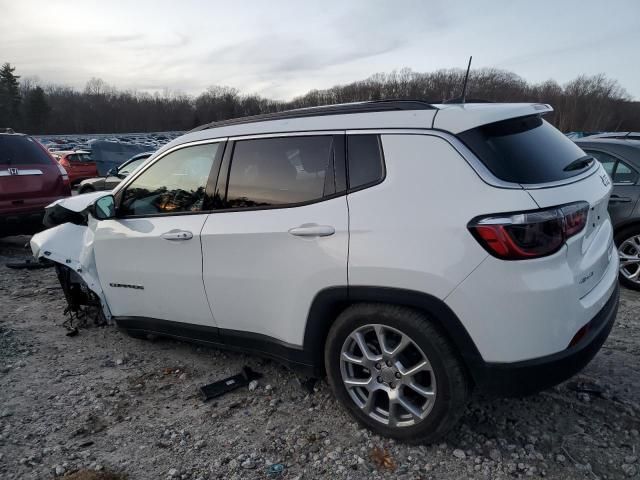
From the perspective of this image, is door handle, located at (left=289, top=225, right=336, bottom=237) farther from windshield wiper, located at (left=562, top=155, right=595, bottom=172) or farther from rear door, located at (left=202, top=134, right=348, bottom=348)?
windshield wiper, located at (left=562, top=155, right=595, bottom=172)

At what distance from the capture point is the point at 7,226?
256 inches

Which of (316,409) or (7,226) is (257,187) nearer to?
(316,409)

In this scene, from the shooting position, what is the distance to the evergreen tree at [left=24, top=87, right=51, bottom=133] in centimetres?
8446

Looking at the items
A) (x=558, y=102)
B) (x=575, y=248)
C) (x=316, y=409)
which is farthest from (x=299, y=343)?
(x=558, y=102)

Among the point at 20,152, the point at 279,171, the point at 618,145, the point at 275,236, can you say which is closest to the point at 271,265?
the point at 275,236

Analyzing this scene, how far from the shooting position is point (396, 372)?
8.20 ft

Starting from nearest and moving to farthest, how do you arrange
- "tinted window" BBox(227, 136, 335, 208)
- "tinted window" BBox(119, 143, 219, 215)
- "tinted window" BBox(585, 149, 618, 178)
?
1. "tinted window" BBox(227, 136, 335, 208)
2. "tinted window" BBox(119, 143, 219, 215)
3. "tinted window" BBox(585, 149, 618, 178)

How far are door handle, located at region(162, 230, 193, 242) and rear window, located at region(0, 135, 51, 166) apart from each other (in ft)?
15.9

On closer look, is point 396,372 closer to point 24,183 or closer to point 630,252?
point 630,252

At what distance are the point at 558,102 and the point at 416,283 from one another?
10223 centimetres

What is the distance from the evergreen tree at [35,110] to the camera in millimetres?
84463

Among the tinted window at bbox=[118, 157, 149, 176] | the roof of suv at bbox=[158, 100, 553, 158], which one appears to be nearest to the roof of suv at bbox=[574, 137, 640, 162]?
the roof of suv at bbox=[158, 100, 553, 158]

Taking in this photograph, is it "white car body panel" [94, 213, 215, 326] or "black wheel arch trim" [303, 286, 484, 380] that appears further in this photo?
"white car body panel" [94, 213, 215, 326]

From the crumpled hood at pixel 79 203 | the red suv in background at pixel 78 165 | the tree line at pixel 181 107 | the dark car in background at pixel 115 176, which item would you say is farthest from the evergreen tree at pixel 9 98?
the crumpled hood at pixel 79 203
